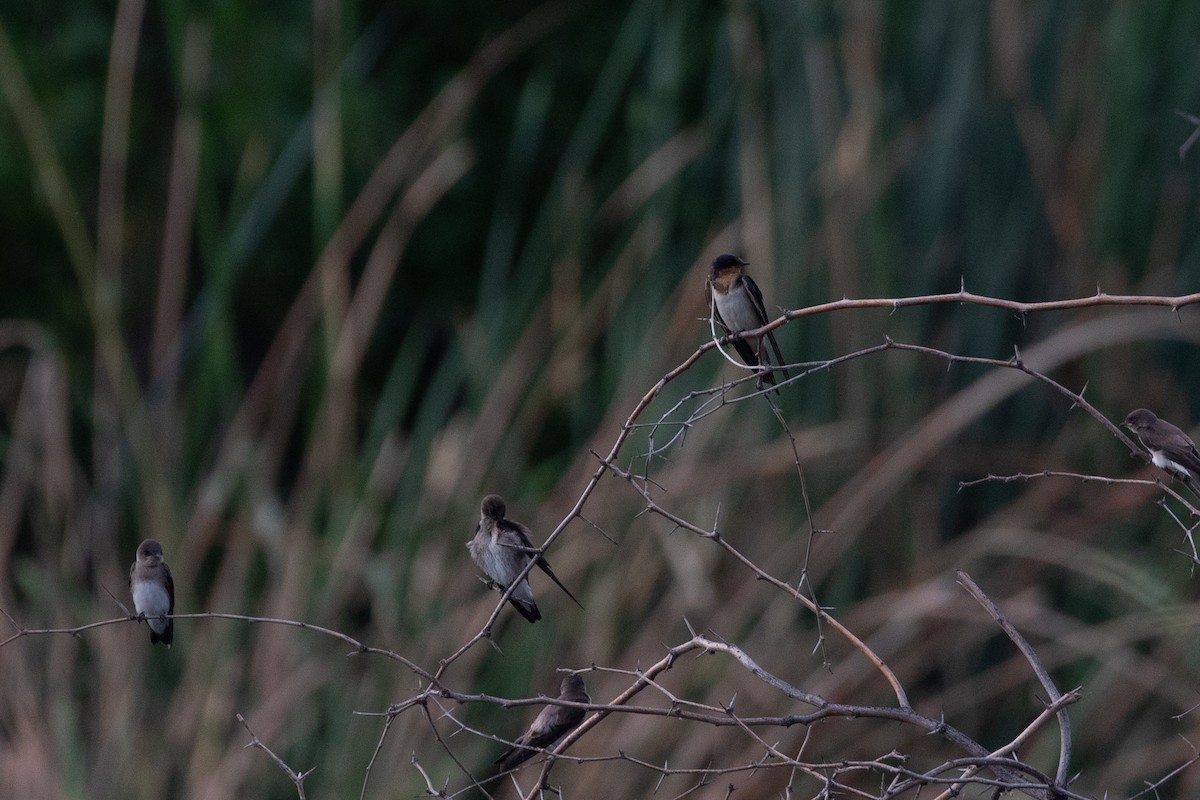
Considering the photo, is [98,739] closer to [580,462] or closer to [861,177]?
[580,462]

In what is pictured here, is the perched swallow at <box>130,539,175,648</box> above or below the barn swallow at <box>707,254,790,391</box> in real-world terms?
below

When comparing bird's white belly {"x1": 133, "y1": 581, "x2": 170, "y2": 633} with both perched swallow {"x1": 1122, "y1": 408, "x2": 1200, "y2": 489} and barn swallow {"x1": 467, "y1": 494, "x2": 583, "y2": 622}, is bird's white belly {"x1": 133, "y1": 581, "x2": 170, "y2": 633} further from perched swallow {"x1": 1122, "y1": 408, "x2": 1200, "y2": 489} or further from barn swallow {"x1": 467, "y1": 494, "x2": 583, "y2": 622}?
perched swallow {"x1": 1122, "y1": 408, "x2": 1200, "y2": 489}

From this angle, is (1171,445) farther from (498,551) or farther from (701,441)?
(701,441)

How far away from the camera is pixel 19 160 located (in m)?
9.51

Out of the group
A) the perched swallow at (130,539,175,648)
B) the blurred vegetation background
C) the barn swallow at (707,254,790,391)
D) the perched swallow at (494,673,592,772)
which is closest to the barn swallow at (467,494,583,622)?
the perched swallow at (494,673,592,772)

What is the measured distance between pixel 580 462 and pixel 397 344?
5165mm

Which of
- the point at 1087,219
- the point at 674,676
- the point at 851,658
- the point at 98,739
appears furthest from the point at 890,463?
the point at 98,739

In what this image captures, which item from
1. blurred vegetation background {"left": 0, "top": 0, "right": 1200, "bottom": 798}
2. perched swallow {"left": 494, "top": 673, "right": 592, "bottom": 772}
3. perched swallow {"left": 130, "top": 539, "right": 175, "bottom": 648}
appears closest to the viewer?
perched swallow {"left": 494, "top": 673, "right": 592, "bottom": 772}

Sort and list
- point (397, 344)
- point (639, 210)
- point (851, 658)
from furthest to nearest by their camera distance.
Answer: point (397, 344)
point (639, 210)
point (851, 658)

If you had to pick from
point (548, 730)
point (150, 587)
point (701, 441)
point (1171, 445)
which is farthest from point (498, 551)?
point (701, 441)

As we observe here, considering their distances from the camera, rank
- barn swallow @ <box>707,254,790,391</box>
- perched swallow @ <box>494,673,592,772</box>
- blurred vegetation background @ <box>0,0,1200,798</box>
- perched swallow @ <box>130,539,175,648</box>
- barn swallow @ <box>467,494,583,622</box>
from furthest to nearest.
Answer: blurred vegetation background @ <box>0,0,1200,798</box> → barn swallow @ <box>707,254,790,391</box> → perched swallow @ <box>130,539,175,648</box> → barn swallow @ <box>467,494,583,622</box> → perched swallow @ <box>494,673,592,772</box>

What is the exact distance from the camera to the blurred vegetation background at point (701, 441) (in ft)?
15.6

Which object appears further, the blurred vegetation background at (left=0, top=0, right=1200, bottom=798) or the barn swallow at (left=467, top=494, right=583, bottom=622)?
the blurred vegetation background at (left=0, top=0, right=1200, bottom=798)

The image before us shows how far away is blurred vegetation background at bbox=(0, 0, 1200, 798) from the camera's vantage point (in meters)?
4.75
